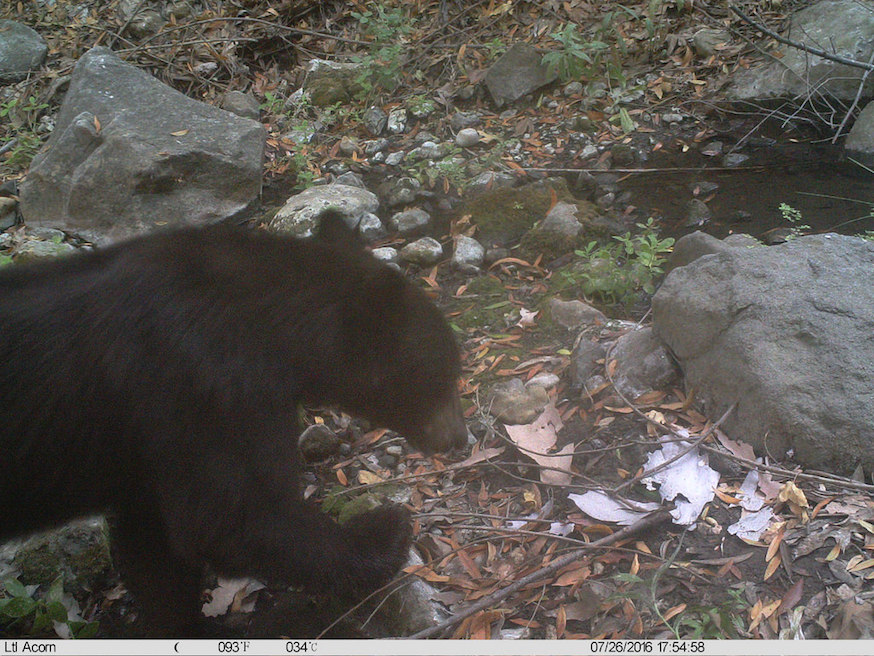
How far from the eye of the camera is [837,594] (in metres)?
2.59

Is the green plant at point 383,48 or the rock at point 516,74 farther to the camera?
the green plant at point 383,48

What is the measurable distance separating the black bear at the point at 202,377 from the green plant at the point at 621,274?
1.87 m

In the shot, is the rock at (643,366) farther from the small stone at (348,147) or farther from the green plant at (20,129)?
the green plant at (20,129)

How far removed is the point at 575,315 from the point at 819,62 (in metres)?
4.10

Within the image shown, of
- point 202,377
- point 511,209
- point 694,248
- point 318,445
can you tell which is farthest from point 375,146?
point 202,377

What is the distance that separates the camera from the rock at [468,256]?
5.31 m

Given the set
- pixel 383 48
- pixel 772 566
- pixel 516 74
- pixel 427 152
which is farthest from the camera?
pixel 383 48

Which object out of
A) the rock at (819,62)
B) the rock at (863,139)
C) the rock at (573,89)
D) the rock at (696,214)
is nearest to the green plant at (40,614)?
the rock at (696,214)

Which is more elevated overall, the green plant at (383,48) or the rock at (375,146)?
the green plant at (383,48)

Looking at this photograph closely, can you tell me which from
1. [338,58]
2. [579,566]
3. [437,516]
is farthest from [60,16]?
[579,566]

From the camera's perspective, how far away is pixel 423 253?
5.45 meters

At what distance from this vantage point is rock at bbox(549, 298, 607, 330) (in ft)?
14.3

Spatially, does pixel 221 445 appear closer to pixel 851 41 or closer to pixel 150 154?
pixel 150 154

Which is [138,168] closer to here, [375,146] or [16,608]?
[375,146]
